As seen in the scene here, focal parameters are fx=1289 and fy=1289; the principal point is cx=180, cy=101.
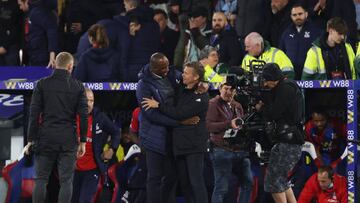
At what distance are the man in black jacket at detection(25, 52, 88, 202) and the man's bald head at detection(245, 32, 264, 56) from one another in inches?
107

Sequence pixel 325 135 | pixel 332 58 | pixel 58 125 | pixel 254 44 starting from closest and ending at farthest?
1. pixel 58 125
2. pixel 332 58
3. pixel 254 44
4. pixel 325 135

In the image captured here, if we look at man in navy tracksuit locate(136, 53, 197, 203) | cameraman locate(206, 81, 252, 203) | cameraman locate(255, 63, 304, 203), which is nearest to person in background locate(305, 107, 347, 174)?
cameraman locate(206, 81, 252, 203)

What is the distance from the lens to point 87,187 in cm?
1556

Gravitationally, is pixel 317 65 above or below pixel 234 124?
above

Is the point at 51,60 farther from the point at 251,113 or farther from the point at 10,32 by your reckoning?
the point at 251,113

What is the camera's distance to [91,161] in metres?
15.6

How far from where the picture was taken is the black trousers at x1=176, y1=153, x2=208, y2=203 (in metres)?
14.3

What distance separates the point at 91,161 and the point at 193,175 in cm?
178

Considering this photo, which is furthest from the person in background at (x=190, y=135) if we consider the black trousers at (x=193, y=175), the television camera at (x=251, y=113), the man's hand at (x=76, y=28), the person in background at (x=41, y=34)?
the man's hand at (x=76, y=28)

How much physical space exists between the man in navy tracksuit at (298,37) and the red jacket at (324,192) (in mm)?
1358

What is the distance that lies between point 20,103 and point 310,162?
12.3 ft

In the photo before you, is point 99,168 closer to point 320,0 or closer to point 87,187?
point 87,187

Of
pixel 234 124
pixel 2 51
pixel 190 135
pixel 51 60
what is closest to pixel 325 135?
pixel 234 124

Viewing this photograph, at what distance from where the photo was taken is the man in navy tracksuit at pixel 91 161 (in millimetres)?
15531
